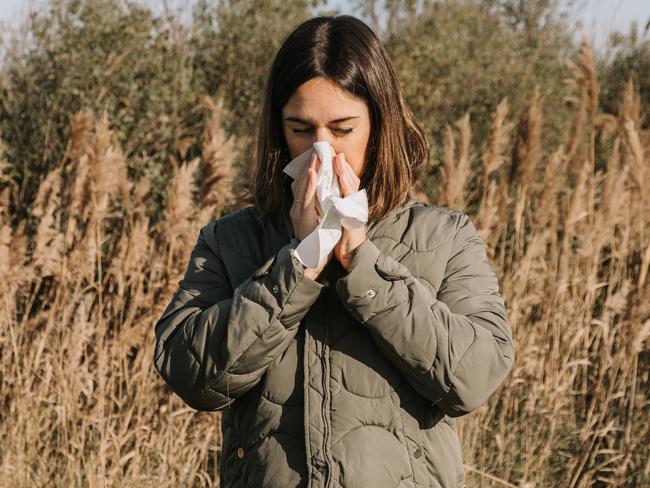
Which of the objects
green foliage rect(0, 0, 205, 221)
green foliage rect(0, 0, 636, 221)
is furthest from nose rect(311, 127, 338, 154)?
green foliage rect(0, 0, 205, 221)

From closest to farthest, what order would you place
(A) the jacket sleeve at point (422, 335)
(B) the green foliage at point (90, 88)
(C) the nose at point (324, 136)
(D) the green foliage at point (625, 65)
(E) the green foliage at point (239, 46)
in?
(A) the jacket sleeve at point (422, 335)
(C) the nose at point (324, 136)
(B) the green foliage at point (90, 88)
(E) the green foliage at point (239, 46)
(D) the green foliage at point (625, 65)

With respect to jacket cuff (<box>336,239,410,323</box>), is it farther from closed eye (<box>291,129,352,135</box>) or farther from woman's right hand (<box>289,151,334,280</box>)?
closed eye (<box>291,129,352,135</box>)

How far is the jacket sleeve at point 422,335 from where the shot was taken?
5.75 ft

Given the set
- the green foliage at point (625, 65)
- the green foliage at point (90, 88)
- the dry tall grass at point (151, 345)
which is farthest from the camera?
the green foliage at point (625, 65)

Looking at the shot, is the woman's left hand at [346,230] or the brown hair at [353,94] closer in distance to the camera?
the woman's left hand at [346,230]

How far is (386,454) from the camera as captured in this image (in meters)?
1.80

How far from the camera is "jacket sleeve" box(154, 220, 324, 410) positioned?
70.4 inches

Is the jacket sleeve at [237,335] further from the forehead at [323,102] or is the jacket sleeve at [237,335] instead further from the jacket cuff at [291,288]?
the forehead at [323,102]

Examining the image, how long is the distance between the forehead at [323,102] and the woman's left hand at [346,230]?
0.11m

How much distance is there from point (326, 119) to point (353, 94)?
0.10m

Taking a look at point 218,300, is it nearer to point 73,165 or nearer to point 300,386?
point 300,386

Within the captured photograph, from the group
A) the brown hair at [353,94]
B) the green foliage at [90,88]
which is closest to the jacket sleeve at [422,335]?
the brown hair at [353,94]

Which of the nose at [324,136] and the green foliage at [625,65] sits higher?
the green foliage at [625,65]

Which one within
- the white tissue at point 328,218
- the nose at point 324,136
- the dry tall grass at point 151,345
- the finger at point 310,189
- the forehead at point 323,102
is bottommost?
the dry tall grass at point 151,345
